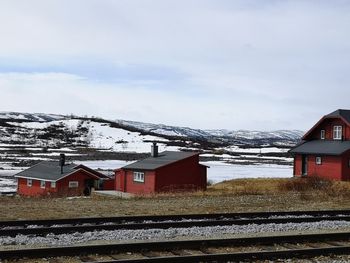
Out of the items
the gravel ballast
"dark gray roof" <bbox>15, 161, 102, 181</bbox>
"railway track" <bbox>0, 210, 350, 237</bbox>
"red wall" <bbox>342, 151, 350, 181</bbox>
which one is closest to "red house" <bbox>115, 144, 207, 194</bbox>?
"dark gray roof" <bbox>15, 161, 102, 181</bbox>

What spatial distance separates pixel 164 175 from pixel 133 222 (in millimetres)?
29846

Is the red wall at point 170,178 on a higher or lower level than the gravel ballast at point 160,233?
higher

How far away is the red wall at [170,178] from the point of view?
1761 inches

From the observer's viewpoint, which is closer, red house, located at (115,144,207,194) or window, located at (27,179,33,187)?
red house, located at (115,144,207,194)

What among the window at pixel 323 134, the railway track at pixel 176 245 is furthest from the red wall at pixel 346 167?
the railway track at pixel 176 245

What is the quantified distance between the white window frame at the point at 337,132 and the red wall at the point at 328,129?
309 millimetres

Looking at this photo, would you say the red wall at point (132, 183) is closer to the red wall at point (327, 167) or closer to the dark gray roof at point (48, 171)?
the dark gray roof at point (48, 171)

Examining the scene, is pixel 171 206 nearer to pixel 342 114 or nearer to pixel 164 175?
pixel 164 175

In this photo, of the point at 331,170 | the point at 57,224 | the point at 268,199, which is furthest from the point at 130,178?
the point at 57,224

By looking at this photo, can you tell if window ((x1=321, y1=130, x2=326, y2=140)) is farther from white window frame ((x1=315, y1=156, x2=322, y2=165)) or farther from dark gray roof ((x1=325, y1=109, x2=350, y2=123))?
white window frame ((x1=315, y1=156, x2=322, y2=165))

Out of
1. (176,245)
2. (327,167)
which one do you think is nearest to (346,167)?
(327,167)

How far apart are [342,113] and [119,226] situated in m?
35.1

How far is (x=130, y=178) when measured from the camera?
157 ft

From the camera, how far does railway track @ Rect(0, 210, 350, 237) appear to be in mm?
12938
